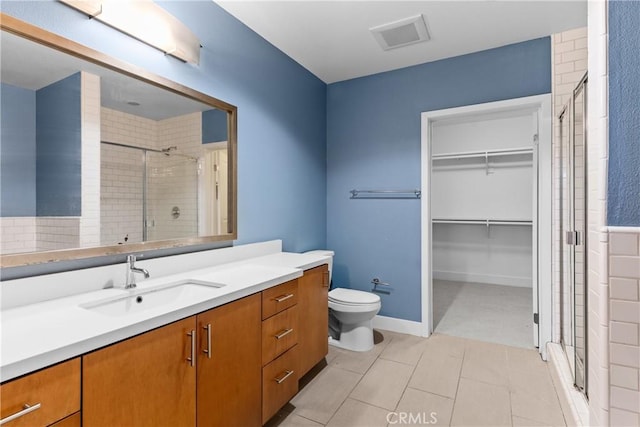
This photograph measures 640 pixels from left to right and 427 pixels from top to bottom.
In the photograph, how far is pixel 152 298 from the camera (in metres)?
1.45

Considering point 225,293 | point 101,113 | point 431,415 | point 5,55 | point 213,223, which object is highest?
point 5,55

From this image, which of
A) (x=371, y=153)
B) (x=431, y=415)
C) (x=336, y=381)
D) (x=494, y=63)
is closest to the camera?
(x=431, y=415)

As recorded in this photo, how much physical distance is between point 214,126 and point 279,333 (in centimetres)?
133

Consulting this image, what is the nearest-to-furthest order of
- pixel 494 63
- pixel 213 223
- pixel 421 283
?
1. pixel 213 223
2. pixel 494 63
3. pixel 421 283

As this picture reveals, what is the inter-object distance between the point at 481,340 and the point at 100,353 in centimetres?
282

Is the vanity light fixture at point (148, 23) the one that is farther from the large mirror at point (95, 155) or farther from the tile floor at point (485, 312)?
the tile floor at point (485, 312)

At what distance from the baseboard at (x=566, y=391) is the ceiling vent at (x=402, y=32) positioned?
2.52 metres

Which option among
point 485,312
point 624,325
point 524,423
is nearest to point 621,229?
point 624,325

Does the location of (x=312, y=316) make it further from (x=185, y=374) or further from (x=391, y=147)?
(x=391, y=147)

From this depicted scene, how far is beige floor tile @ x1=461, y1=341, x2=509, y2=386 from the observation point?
2.13m

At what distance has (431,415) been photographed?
175 cm

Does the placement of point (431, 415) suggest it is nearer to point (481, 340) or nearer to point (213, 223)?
point (481, 340)

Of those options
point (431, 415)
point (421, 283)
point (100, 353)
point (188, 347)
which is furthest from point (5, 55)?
point (421, 283)

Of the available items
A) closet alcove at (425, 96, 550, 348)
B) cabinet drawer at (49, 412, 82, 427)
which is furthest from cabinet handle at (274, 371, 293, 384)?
closet alcove at (425, 96, 550, 348)
